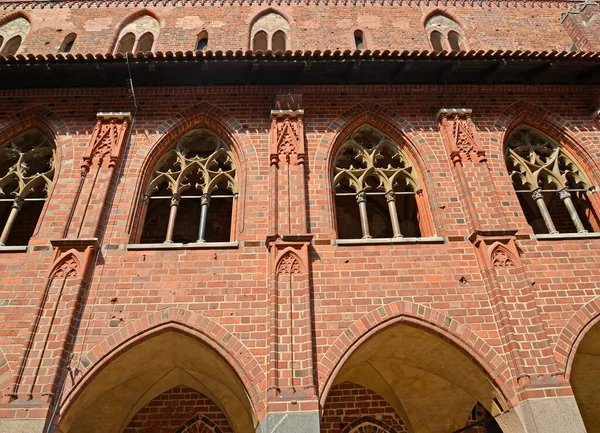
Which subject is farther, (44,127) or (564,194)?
(44,127)

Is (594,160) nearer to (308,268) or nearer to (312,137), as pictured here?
(312,137)

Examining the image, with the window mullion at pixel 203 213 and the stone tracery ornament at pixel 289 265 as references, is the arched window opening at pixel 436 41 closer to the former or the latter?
the window mullion at pixel 203 213

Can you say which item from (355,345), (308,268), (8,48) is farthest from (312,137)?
(8,48)

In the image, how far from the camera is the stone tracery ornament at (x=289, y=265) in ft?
20.7

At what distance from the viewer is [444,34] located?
1207 centimetres

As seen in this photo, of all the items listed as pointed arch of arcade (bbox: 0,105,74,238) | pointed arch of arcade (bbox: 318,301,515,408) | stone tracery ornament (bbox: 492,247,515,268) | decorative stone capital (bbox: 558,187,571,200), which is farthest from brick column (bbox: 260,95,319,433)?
decorative stone capital (bbox: 558,187,571,200)

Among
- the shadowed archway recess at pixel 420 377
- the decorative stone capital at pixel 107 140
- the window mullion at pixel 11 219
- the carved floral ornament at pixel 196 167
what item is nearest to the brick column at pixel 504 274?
the shadowed archway recess at pixel 420 377

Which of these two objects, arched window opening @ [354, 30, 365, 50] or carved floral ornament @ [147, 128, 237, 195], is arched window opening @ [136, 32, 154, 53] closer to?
carved floral ornament @ [147, 128, 237, 195]

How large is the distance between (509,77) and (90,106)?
29.7 feet

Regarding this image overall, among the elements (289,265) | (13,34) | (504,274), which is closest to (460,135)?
(504,274)

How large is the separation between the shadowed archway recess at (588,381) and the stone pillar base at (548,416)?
2186 millimetres

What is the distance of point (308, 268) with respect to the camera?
252 inches

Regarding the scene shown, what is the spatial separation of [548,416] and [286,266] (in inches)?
160

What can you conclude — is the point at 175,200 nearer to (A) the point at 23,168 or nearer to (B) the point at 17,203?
(B) the point at 17,203
